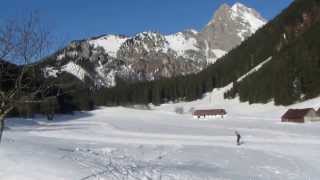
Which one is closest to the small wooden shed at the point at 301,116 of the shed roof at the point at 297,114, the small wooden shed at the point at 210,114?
the shed roof at the point at 297,114

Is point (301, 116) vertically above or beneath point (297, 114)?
beneath

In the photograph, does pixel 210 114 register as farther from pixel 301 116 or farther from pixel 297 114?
pixel 301 116

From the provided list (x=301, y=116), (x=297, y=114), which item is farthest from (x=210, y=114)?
(x=301, y=116)

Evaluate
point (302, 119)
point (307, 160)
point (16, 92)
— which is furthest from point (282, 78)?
point (16, 92)

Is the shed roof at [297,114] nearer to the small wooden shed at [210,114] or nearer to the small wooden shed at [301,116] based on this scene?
the small wooden shed at [301,116]

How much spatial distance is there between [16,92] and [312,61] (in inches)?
6289

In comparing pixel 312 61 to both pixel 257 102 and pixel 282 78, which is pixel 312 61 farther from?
pixel 257 102

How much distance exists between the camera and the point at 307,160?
43.9m

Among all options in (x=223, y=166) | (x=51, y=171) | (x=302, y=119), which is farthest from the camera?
(x=302, y=119)

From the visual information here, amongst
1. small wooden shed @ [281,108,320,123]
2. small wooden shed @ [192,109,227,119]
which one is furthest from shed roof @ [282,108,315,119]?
small wooden shed @ [192,109,227,119]

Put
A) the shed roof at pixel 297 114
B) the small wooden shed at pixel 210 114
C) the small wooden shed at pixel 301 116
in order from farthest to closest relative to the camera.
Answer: the small wooden shed at pixel 210 114 < the shed roof at pixel 297 114 < the small wooden shed at pixel 301 116

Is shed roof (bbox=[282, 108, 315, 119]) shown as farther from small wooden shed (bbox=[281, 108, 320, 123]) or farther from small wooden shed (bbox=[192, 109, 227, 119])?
small wooden shed (bbox=[192, 109, 227, 119])

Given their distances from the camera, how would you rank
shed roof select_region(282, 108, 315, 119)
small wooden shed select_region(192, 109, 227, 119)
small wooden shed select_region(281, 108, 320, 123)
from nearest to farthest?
small wooden shed select_region(281, 108, 320, 123) → shed roof select_region(282, 108, 315, 119) → small wooden shed select_region(192, 109, 227, 119)

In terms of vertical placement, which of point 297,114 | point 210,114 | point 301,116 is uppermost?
point 210,114
